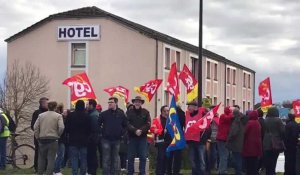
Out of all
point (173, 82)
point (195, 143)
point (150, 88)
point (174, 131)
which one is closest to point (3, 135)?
point (173, 82)

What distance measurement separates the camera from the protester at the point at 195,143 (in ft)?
55.9

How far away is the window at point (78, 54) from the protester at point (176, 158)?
98.5 feet

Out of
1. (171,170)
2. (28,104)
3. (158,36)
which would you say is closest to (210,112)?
(171,170)

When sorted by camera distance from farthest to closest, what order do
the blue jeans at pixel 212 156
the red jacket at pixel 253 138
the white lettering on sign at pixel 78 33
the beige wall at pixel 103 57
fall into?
1. the white lettering on sign at pixel 78 33
2. the beige wall at pixel 103 57
3. the blue jeans at pixel 212 156
4. the red jacket at pixel 253 138

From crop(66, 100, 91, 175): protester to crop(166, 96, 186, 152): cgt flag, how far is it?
1.97 m

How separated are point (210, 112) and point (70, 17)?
105 ft

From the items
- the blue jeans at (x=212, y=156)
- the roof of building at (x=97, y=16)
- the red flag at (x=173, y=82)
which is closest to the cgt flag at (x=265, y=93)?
the red flag at (x=173, y=82)

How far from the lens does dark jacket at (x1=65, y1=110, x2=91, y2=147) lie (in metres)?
16.2

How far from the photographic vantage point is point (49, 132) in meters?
15.7

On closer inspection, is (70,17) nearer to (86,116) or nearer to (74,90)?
(74,90)

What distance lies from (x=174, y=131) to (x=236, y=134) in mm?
1729

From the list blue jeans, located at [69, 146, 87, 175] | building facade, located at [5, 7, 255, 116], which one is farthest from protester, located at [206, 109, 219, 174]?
building facade, located at [5, 7, 255, 116]

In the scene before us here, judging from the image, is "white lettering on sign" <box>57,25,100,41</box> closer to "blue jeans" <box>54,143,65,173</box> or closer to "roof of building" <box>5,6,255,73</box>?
"roof of building" <box>5,6,255,73</box>

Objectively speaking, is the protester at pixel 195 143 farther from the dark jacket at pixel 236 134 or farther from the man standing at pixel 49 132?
the man standing at pixel 49 132
